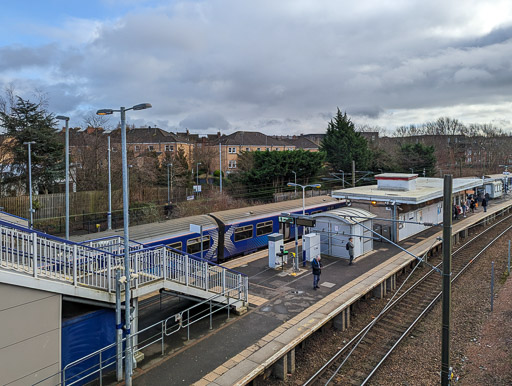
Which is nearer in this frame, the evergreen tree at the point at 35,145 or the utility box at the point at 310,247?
the utility box at the point at 310,247

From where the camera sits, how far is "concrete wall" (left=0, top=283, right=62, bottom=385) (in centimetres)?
750

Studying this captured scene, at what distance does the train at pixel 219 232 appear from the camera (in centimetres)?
1714

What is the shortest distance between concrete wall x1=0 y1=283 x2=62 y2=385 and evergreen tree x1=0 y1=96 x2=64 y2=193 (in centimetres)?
2531

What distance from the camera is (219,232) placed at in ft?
65.4

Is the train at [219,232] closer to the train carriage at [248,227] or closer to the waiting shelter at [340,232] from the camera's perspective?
Result: the train carriage at [248,227]

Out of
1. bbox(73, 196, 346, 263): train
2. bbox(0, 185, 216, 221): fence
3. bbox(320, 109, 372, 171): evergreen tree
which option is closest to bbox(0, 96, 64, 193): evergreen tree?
bbox(0, 185, 216, 221): fence

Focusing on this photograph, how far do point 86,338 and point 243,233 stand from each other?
12.7 metres

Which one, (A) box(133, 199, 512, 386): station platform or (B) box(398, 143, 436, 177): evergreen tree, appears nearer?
(A) box(133, 199, 512, 386): station platform

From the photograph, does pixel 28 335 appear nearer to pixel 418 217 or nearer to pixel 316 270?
pixel 316 270

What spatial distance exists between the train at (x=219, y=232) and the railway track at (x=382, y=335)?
26.1 feet

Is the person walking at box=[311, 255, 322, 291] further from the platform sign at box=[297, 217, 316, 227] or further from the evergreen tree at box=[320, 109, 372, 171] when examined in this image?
the evergreen tree at box=[320, 109, 372, 171]

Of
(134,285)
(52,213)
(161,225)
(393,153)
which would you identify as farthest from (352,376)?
(393,153)

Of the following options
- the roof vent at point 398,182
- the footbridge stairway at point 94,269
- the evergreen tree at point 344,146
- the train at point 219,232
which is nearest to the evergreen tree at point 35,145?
the train at point 219,232

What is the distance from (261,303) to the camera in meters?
14.2
